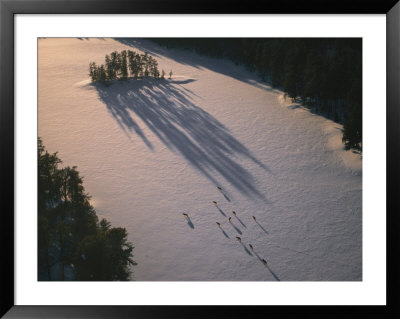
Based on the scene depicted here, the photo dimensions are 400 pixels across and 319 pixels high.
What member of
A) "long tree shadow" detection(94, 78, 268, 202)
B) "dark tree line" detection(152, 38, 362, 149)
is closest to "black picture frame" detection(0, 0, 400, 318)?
"long tree shadow" detection(94, 78, 268, 202)

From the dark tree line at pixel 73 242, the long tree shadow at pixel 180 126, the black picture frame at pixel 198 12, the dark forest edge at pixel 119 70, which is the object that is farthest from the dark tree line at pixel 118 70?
the black picture frame at pixel 198 12

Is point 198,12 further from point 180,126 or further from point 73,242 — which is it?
point 180,126

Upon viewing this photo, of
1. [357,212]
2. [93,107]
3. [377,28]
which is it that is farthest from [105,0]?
[93,107]

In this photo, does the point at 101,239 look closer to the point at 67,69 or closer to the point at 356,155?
the point at 356,155

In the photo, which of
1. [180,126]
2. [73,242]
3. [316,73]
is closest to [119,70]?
[180,126]

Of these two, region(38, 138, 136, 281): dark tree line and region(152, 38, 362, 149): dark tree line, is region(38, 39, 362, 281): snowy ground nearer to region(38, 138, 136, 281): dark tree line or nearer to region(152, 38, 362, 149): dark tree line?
region(152, 38, 362, 149): dark tree line

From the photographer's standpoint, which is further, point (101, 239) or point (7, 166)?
point (101, 239)

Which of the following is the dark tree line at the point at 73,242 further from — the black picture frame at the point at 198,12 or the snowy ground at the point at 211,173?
the snowy ground at the point at 211,173
